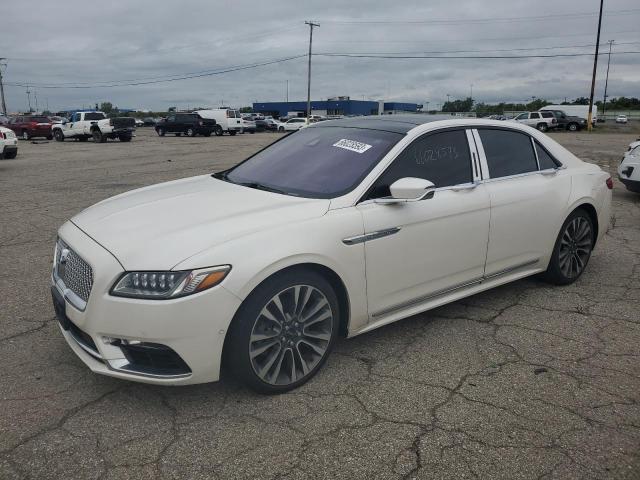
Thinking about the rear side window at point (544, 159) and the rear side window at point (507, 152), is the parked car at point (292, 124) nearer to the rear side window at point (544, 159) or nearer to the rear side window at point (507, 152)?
the rear side window at point (544, 159)

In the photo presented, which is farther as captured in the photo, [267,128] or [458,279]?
[267,128]

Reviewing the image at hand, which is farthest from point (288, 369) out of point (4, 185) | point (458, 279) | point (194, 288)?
point (4, 185)

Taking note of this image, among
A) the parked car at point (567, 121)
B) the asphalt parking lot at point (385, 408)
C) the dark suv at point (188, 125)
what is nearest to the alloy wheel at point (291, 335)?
the asphalt parking lot at point (385, 408)

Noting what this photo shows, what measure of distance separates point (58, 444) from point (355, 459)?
1.46 metres

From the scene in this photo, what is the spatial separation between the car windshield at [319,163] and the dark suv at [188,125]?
35.2 meters

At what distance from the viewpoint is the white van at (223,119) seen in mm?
39219

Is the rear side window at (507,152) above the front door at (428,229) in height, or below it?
above

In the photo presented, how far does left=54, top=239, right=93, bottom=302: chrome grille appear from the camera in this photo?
2.92m

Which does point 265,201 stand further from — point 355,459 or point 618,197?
point 618,197

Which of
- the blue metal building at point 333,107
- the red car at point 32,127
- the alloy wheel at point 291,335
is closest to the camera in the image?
the alloy wheel at point 291,335

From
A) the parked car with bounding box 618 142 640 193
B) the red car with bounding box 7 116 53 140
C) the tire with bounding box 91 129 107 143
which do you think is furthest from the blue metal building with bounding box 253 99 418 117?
the parked car with bounding box 618 142 640 193

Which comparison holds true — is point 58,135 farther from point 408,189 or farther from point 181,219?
point 408,189

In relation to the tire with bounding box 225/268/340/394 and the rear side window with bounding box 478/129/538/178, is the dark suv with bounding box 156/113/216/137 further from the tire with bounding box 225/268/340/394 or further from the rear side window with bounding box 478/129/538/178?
the tire with bounding box 225/268/340/394

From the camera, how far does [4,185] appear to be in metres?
11.8
